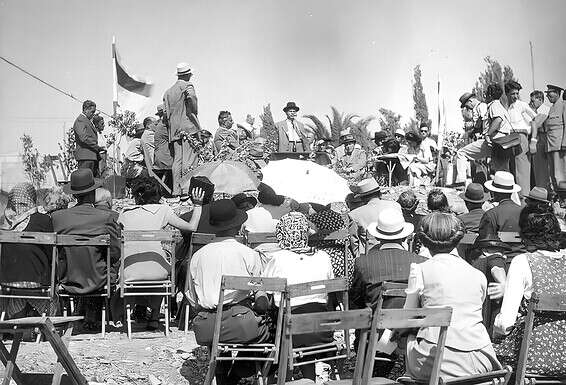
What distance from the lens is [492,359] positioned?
4273mm

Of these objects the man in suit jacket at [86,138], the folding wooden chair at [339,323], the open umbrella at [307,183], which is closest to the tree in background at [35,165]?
the man in suit jacket at [86,138]

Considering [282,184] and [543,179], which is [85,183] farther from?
[543,179]

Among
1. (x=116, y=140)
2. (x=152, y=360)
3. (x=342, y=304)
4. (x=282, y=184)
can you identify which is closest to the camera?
(x=342, y=304)

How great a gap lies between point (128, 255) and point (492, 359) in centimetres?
381

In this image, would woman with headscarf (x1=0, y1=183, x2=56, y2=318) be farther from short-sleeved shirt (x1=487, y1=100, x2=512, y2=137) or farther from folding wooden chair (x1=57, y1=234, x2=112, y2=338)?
short-sleeved shirt (x1=487, y1=100, x2=512, y2=137)

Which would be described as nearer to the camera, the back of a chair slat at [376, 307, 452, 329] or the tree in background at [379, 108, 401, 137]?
the back of a chair slat at [376, 307, 452, 329]

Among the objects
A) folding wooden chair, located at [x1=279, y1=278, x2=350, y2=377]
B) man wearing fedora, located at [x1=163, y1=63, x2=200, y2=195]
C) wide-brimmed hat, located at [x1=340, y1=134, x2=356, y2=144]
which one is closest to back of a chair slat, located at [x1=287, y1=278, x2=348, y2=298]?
folding wooden chair, located at [x1=279, y1=278, x2=350, y2=377]

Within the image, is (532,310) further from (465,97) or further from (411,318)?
(465,97)

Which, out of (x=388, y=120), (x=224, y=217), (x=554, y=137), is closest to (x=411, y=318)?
(x=224, y=217)

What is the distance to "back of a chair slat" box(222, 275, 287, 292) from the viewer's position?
194 inches

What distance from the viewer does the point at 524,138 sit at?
11.5m

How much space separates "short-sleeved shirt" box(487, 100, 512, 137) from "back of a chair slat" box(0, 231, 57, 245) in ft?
22.6

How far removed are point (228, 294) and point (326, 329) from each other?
149cm

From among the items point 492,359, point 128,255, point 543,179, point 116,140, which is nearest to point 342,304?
point 492,359
